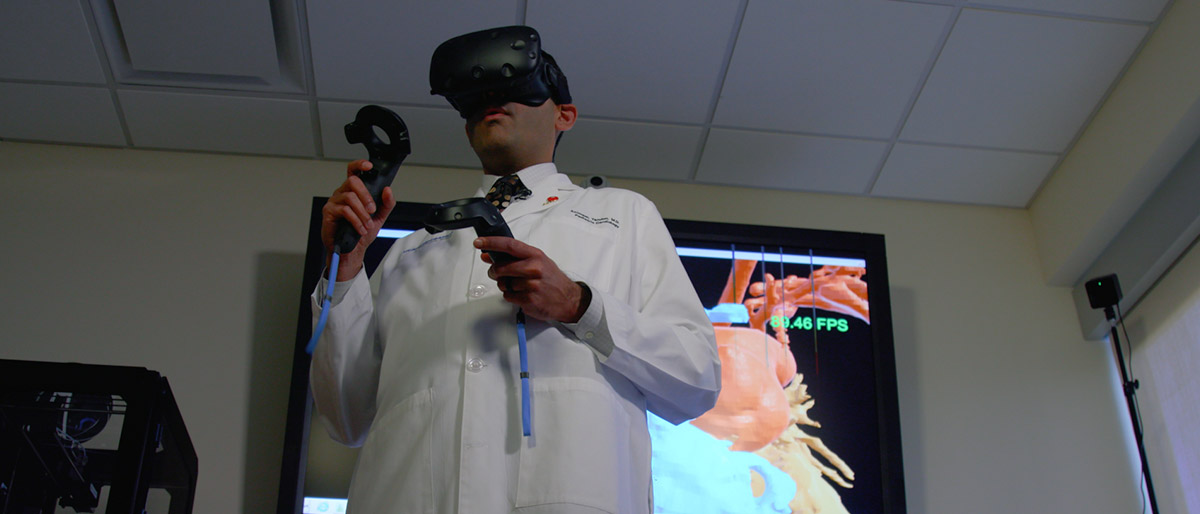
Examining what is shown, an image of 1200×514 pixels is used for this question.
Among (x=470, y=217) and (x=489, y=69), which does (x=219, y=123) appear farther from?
(x=470, y=217)

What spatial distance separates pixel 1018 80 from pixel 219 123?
8.01 feet

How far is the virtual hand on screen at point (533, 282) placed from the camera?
1191mm

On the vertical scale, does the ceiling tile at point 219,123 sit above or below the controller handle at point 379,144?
above

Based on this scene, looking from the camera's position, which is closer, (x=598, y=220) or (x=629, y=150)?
(x=598, y=220)

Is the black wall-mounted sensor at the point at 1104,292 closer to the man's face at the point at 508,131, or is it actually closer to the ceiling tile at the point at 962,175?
the ceiling tile at the point at 962,175

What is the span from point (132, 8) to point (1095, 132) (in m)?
2.85

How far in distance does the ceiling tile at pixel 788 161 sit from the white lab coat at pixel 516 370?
1662 millimetres

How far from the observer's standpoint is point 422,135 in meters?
3.17

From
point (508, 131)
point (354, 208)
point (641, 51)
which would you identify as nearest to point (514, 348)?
point (354, 208)

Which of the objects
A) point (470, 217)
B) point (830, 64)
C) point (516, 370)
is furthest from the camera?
point (830, 64)

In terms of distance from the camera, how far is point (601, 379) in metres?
1.31

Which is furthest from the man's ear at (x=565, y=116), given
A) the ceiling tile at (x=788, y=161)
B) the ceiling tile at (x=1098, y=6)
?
the ceiling tile at (x=1098, y=6)

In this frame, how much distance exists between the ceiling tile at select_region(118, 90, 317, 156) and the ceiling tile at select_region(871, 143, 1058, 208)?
190 centimetres

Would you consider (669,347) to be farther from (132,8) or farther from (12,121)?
(12,121)
